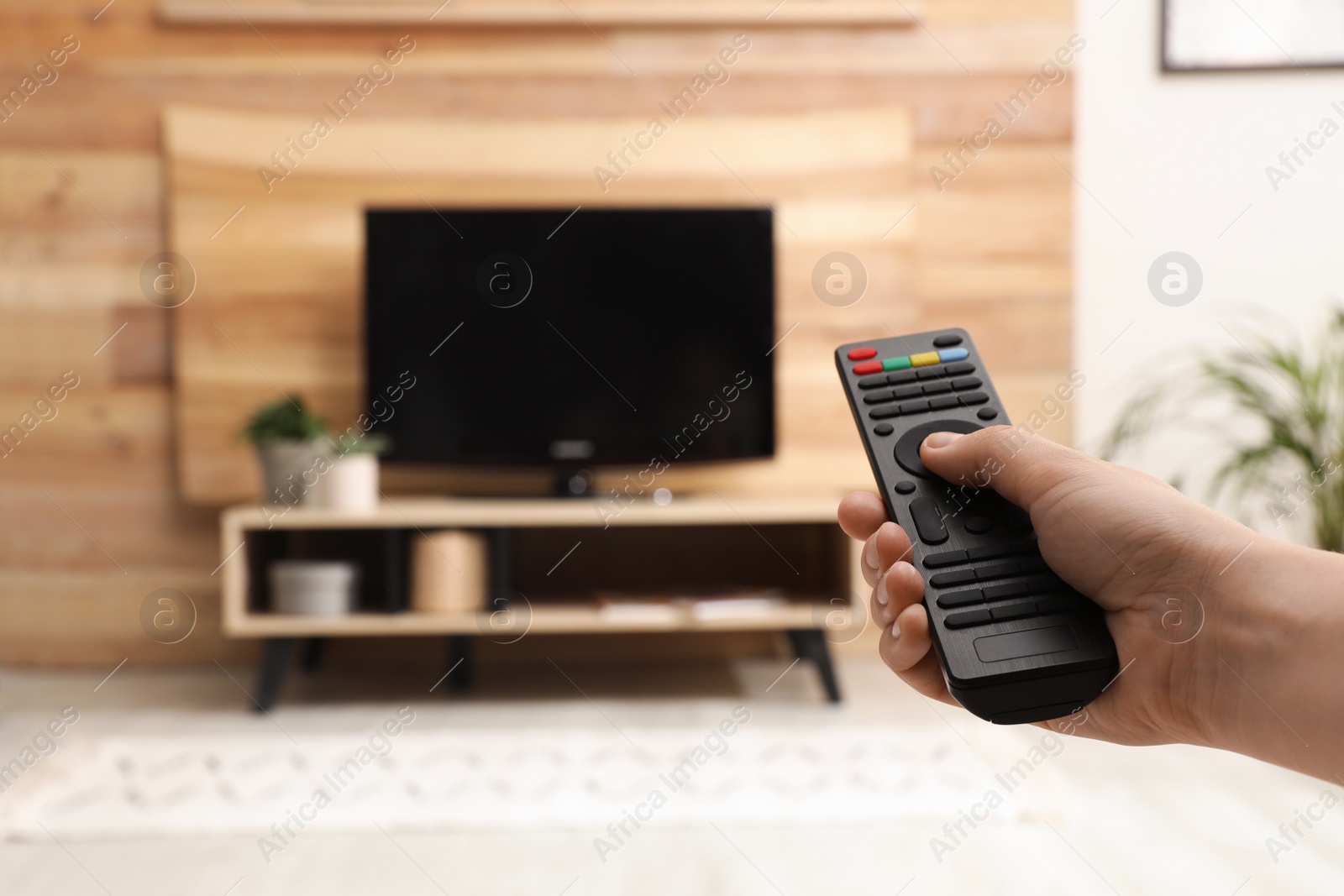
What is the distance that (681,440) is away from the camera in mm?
1901

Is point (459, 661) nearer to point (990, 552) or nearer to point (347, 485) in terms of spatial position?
point (347, 485)

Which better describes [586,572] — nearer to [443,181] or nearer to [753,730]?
[753,730]

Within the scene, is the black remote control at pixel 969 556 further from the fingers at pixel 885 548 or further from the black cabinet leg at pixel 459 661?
the black cabinet leg at pixel 459 661

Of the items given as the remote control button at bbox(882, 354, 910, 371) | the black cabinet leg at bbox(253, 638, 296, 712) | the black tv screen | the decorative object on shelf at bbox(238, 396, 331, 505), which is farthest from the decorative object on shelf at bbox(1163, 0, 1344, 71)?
the black cabinet leg at bbox(253, 638, 296, 712)

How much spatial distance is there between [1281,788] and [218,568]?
2019mm

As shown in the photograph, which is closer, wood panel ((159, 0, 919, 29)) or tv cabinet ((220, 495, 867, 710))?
tv cabinet ((220, 495, 867, 710))

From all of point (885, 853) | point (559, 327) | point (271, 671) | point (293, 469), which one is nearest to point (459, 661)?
point (271, 671)

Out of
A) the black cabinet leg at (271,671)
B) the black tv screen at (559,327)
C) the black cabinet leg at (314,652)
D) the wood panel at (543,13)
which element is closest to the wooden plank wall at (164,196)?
the wood panel at (543,13)

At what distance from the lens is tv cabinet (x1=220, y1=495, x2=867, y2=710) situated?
171 centimetres

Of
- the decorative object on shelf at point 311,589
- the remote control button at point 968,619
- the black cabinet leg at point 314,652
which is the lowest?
the black cabinet leg at point 314,652

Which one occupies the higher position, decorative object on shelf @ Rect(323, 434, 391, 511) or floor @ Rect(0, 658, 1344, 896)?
decorative object on shelf @ Rect(323, 434, 391, 511)

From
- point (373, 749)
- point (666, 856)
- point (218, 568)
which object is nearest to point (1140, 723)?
point (666, 856)

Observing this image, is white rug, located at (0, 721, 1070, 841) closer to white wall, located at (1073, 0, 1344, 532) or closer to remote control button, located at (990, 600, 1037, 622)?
remote control button, located at (990, 600, 1037, 622)

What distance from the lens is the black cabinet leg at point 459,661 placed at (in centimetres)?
184
